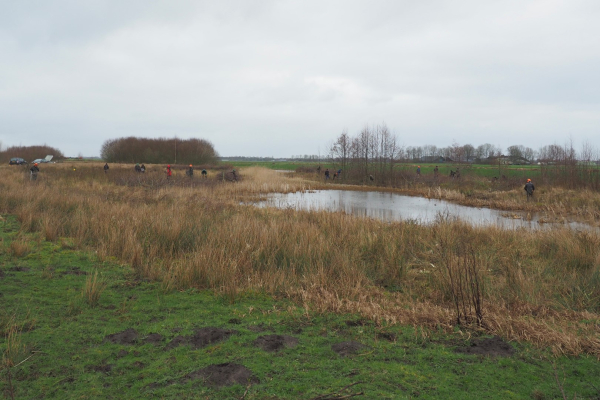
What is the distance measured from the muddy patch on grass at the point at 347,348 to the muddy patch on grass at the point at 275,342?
14.1 inches

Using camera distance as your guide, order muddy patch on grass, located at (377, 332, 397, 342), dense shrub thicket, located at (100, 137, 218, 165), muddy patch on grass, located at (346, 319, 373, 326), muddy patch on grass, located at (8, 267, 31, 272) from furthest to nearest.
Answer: dense shrub thicket, located at (100, 137, 218, 165)
muddy patch on grass, located at (8, 267, 31, 272)
muddy patch on grass, located at (346, 319, 373, 326)
muddy patch on grass, located at (377, 332, 397, 342)

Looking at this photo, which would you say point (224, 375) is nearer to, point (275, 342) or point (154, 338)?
point (275, 342)

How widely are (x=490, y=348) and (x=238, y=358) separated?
2.14 meters

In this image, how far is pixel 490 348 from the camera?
3.23m

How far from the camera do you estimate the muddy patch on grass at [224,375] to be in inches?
103

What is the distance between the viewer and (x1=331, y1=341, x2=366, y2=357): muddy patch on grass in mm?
3107

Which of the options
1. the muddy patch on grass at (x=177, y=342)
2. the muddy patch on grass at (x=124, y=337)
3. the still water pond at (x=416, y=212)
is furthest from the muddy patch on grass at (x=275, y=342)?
the still water pond at (x=416, y=212)

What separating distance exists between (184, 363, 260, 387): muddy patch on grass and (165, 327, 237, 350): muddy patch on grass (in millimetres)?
462

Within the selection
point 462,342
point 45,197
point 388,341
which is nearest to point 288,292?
point 388,341

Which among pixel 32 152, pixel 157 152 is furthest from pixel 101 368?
pixel 32 152

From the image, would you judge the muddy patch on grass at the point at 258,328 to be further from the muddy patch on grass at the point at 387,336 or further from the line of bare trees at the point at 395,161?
the line of bare trees at the point at 395,161

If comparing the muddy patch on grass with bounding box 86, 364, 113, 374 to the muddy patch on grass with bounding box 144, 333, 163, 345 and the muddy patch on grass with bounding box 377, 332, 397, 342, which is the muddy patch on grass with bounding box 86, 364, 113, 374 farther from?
the muddy patch on grass with bounding box 377, 332, 397, 342

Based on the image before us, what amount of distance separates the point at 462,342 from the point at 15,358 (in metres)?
3.60

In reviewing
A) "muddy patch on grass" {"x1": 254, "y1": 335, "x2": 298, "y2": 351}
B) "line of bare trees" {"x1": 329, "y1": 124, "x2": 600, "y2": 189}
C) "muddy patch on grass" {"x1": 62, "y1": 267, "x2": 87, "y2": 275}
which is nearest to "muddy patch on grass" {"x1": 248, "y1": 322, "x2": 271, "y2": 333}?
"muddy patch on grass" {"x1": 254, "y1": 335, "x2": 298, "y2": 351}
